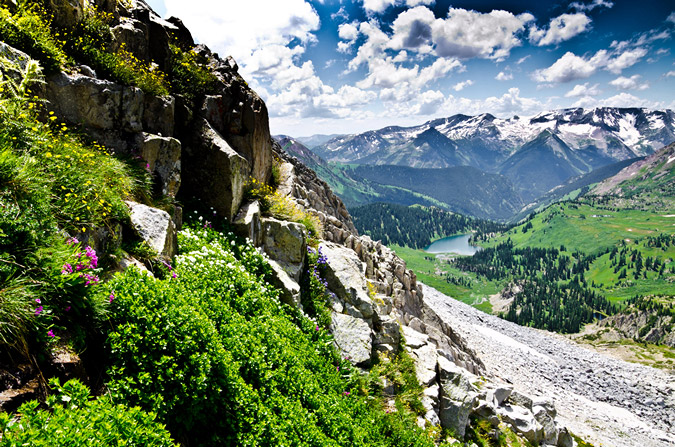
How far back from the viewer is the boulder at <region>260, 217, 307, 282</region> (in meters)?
15.2

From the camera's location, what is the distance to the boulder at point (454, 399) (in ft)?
50.2

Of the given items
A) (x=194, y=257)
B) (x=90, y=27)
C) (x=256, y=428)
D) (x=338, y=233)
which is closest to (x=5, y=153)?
(x=194, y=257)

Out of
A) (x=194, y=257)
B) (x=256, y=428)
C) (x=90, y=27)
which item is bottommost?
(x=256, y=428)

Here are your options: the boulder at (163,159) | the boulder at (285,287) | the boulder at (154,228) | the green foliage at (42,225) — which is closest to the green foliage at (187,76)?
the boulder at (163,159)

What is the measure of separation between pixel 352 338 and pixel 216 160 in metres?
9.69

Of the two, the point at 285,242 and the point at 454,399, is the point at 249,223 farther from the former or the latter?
the point at 454,399

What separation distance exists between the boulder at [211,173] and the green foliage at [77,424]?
9.57 m

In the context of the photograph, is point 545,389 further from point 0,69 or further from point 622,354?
point 622,354

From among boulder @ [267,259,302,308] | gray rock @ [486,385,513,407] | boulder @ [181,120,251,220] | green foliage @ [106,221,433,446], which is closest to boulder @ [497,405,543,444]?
gray rock @ [486,385,513,407]

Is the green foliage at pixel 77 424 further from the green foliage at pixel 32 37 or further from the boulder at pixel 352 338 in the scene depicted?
the green foliage at pixel 32 37

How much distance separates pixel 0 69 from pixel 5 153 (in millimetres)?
4265

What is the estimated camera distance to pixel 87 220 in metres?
7.71

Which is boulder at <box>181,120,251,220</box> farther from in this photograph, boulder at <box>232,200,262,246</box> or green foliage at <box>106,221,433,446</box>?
green foliage at <box>106,221,433,446</box>

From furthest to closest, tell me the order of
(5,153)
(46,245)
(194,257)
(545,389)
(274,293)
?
(545,389)
(274,293)
(194,257)
(5,153)
(46,245)
